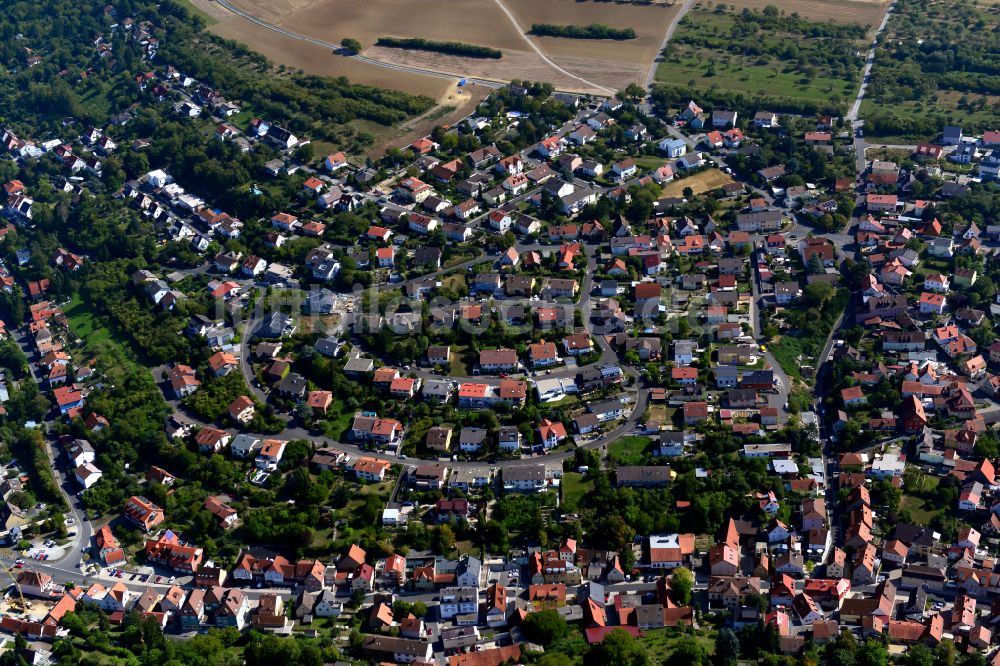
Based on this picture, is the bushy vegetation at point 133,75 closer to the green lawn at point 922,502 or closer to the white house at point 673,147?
the white house at point 673,147

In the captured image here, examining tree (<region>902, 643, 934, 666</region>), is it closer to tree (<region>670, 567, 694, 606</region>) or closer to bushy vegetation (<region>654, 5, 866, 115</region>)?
tree (<region>670, 567, 694, 606</region>)

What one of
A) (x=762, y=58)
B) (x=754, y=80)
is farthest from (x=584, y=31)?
(x=754, y=80)

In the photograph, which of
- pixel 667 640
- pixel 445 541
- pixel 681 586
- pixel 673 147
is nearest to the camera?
pixel 667 640

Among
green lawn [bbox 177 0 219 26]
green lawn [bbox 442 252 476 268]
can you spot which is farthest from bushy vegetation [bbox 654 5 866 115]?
green lawn [bbox 177 0 219 26]

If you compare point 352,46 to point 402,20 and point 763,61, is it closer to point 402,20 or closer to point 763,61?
point 402,20

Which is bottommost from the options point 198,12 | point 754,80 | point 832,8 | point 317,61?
point 317,61

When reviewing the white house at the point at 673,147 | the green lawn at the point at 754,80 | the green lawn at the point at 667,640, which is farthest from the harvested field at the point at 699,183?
the green lawn at the point at 667,640

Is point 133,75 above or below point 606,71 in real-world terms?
below
